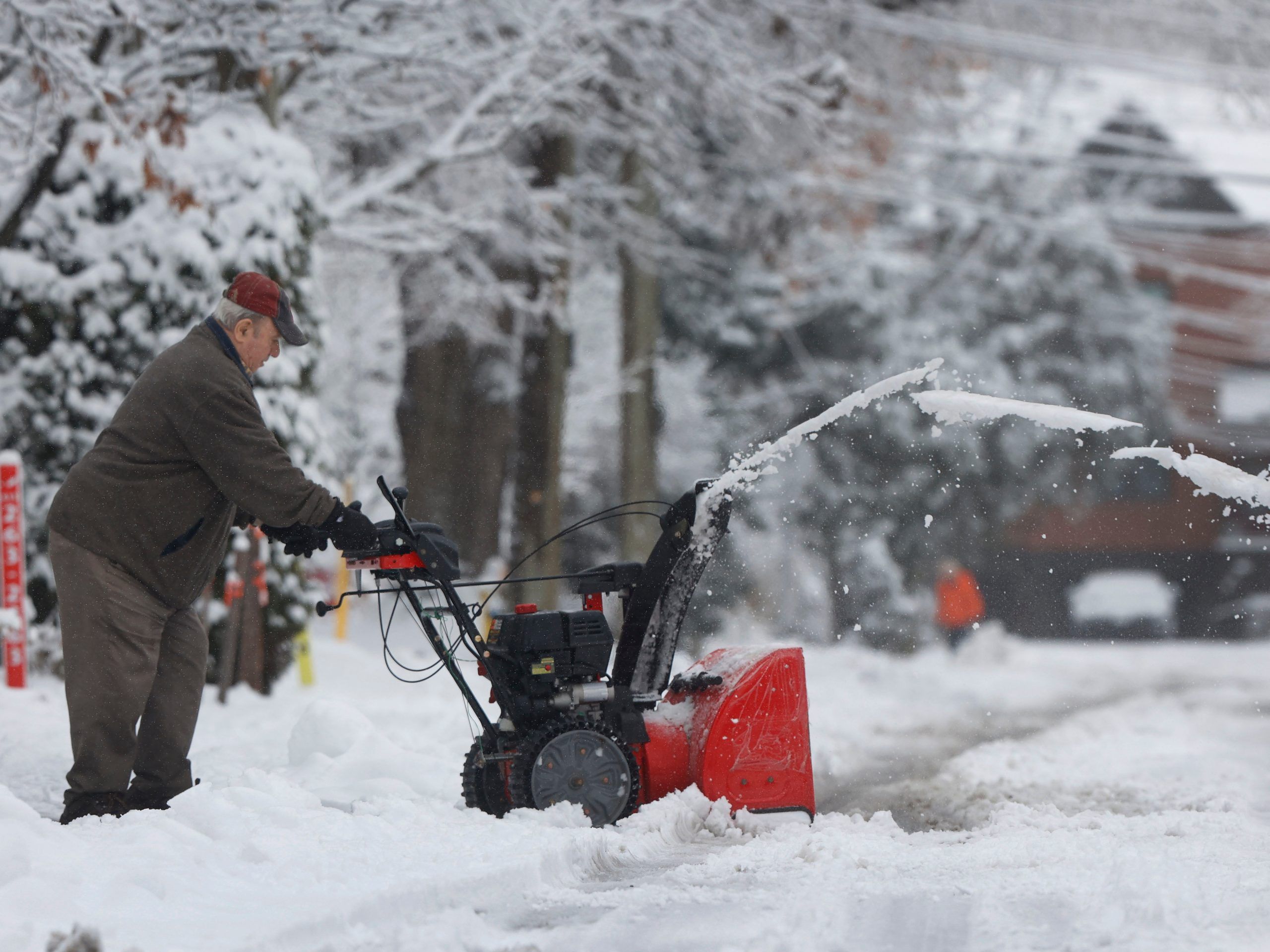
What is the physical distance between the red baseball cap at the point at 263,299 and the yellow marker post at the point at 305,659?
5637 mm

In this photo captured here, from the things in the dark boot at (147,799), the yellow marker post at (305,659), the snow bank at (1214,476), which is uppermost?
the snow bank at (1214,476)

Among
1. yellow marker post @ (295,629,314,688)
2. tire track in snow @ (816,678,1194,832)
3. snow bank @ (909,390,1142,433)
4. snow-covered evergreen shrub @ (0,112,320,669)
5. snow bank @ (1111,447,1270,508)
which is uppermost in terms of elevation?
snow-covered evergreen shrub @ (0,112,320,669)

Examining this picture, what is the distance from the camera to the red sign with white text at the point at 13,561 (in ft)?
27.6

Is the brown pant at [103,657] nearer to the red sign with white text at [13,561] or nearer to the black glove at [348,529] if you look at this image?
the black glove at [348,529]

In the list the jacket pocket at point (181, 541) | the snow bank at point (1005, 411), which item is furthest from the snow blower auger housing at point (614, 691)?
the snow bank at point (1005, 411)

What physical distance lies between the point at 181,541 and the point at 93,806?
883mm

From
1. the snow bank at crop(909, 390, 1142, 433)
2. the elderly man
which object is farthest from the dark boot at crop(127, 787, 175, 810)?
the snow bank at crop(909, 390, 1142, 433)

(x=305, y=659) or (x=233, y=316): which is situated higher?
(x=233, y=316)

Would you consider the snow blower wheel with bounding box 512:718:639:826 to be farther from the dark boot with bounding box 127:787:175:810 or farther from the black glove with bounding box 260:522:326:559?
the dark boot with bounding box 127:787:175:810

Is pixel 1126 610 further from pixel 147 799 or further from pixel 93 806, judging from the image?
pixel 93 806

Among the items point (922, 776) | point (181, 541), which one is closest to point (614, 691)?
point (181, 541)

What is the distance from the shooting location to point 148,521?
4.96 m

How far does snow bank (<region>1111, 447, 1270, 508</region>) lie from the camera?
208 inches

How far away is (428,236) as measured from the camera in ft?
46.0
